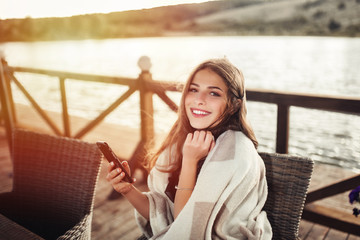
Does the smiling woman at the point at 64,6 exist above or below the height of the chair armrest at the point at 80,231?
above

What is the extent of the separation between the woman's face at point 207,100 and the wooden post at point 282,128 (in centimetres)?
125

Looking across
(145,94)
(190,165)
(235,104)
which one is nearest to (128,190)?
(190,165)

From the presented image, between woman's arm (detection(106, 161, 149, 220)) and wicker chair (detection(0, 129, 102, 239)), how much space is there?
0.61ft

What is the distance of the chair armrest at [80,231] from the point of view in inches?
51.3

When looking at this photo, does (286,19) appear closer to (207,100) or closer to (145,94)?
(145,94)

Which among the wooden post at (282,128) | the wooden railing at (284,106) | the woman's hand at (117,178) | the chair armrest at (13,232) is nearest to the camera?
the chair armrest at (13,232)

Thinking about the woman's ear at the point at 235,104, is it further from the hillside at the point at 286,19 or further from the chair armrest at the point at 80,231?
the hillside at the point at 286,19

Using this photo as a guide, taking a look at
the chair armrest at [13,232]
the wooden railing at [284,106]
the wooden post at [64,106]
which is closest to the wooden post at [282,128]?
the wooden railing at [284,106]

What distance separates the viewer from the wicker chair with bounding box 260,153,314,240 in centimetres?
145

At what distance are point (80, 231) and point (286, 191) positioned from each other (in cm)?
100

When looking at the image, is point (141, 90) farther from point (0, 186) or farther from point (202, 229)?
point (202, 229)

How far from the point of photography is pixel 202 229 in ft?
4.03

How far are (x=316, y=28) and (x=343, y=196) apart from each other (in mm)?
55966

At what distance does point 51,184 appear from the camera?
5.65ft
